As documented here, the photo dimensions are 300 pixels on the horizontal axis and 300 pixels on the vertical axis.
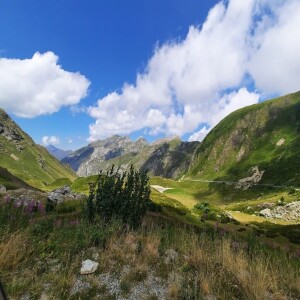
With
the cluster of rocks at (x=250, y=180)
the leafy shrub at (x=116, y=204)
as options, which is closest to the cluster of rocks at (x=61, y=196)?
the leafy shrub at (x=116, y=204)

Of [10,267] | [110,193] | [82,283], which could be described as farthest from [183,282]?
[110,193]

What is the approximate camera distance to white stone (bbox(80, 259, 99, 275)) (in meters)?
9.09

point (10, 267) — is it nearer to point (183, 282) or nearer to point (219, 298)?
point (183, 282)

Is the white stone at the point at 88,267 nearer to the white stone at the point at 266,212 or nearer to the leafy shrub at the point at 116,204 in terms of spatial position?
the leafy shrub at the point at 116,204

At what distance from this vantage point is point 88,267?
921 cm

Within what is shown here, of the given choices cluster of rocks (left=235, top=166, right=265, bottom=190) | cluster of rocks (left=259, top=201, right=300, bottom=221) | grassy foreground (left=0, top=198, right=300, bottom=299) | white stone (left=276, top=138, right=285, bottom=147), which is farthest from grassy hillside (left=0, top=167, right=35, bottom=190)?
white stone (left=276, top=138, right=285, bottom=147)

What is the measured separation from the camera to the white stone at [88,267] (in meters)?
9.09

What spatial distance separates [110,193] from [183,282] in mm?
7524

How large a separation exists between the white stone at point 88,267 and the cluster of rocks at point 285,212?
299 feet

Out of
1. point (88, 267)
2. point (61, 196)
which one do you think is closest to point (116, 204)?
point (88, 267)

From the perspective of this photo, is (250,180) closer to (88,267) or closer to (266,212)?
(266,212)

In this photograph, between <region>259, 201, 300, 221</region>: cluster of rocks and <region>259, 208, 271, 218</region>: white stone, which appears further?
<region>259, 208, 271, 218</region>: white stone

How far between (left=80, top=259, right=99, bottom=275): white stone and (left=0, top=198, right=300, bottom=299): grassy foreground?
0.16 meters

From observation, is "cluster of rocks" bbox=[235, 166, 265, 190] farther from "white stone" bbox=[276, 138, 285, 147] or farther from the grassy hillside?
the grassy hillside
